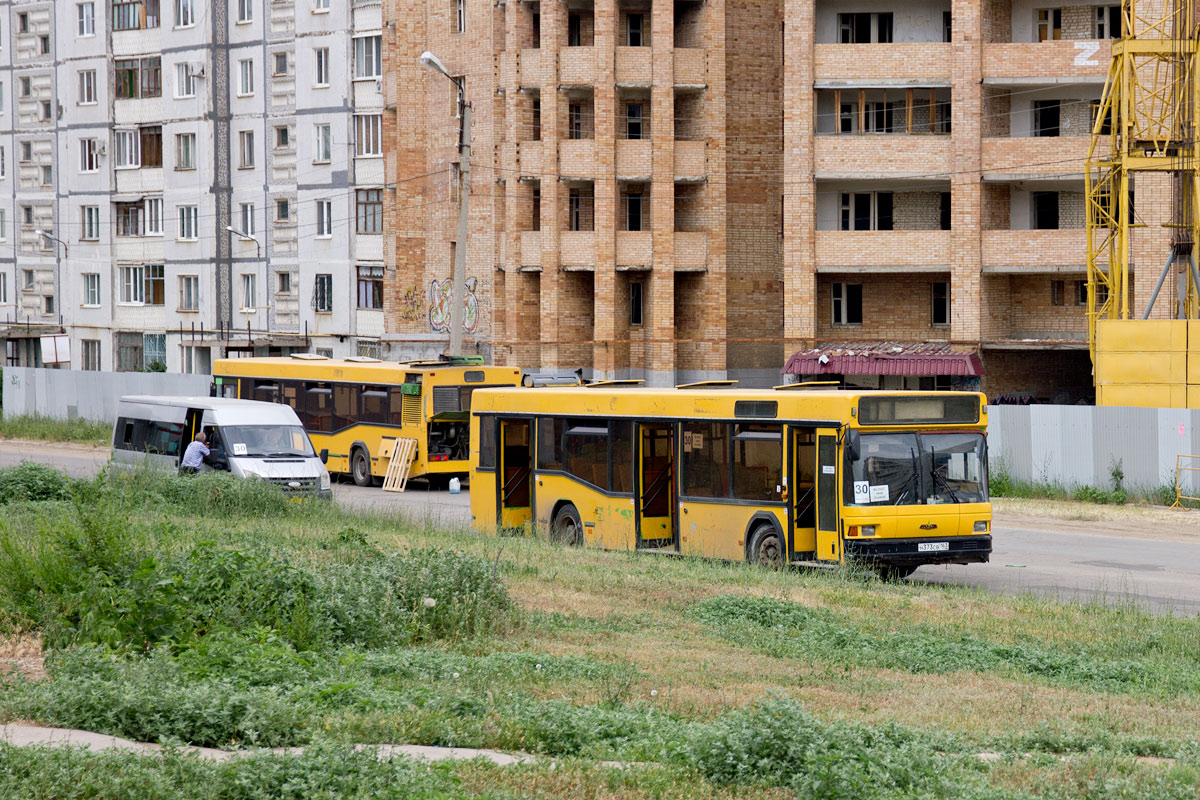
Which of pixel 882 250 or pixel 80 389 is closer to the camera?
pixel 882 250

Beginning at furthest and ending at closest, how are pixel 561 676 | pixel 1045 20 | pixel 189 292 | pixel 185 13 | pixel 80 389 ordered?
pixel 189 292 < pixel 185 13 < pixel 80 389 < pixel 1045 20 < pixel 561 676

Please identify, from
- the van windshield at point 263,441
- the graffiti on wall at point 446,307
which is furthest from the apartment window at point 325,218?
the van windshield at point 263,441

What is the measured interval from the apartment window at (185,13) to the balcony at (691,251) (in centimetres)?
2788

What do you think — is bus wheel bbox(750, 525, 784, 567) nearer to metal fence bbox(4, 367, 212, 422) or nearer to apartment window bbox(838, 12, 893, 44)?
apartment window bbox(838, 12, 893, 44)

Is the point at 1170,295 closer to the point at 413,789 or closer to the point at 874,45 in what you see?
the point at 874,45

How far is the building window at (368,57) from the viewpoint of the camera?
59.0 m

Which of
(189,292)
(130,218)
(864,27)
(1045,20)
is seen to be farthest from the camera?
(130,218)

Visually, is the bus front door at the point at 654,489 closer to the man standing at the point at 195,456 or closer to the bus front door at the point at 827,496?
the bus front door at the point at 827,496

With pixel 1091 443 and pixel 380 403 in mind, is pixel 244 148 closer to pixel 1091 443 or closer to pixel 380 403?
pixel 380 403

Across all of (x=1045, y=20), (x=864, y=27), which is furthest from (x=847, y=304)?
(x=1045, y=20)

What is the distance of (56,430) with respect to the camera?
166 ft

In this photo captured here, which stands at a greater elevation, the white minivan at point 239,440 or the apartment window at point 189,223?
the apartment window at point 189,223

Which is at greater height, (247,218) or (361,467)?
(247,218)

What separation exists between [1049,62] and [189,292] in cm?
3889
